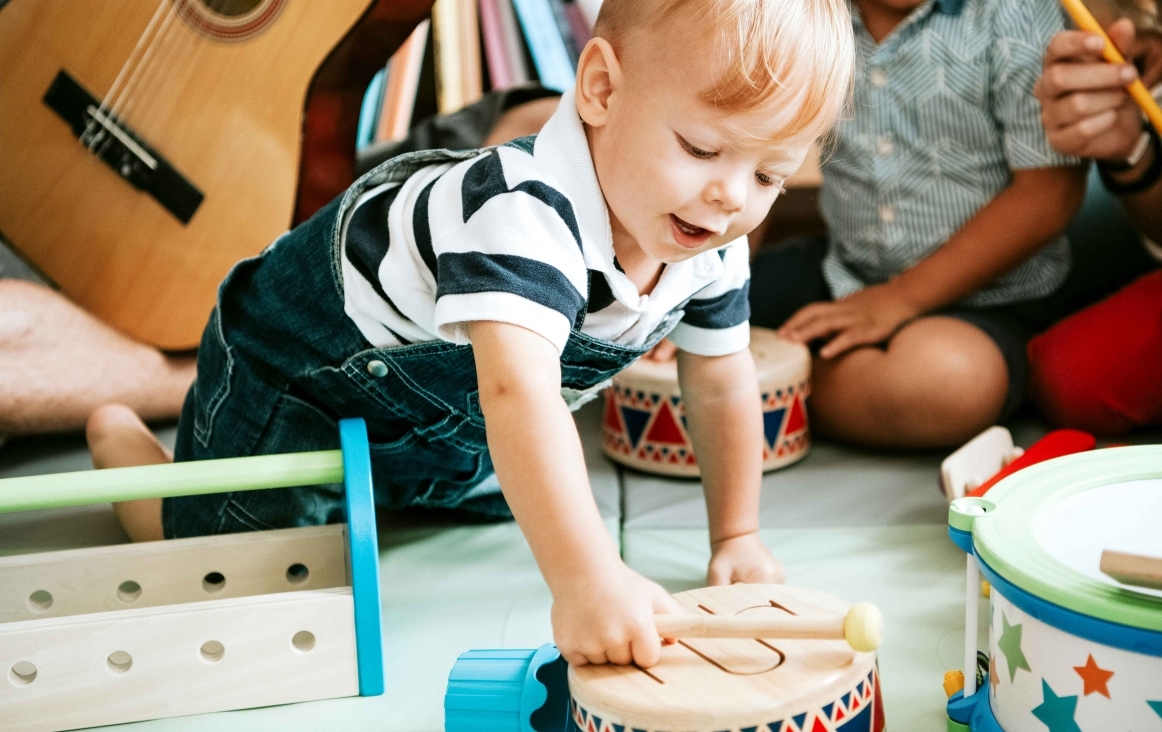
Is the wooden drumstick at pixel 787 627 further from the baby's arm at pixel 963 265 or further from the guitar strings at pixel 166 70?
the guitar strings at pixel 166 70

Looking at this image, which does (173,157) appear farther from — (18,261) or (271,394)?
(271,394)

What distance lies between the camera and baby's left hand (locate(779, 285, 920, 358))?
1.06 meters

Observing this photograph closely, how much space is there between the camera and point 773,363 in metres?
1.00

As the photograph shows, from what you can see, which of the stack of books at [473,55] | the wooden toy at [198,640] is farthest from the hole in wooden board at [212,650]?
the stack of books at [473,55]

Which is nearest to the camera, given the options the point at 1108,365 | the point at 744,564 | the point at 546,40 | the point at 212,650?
the point at 212,650

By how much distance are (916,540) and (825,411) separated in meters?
0.26

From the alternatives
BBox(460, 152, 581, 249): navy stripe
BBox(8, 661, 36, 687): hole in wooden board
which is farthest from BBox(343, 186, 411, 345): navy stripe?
BBox(8, 661, 36, 687): hole in wooden board

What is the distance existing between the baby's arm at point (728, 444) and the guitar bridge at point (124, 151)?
59cm

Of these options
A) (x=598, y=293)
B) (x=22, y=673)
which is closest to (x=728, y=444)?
(x=598, y=293)

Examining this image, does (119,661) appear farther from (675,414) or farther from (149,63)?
(149,63)

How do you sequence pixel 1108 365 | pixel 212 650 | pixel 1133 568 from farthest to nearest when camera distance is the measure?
pixel 1108 365
pixel 212 650
pixel 1133 568

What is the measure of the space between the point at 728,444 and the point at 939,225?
0.47 meters

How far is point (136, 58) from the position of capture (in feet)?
3.49

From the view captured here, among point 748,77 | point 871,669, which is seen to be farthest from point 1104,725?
point 748,77
